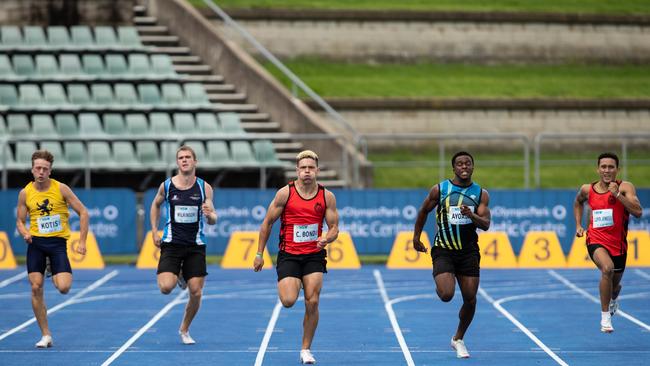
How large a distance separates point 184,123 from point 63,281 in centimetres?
1653

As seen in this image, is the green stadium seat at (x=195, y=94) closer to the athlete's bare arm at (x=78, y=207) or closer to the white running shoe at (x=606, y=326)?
the athlete's bare arm at (x=78, y=207)

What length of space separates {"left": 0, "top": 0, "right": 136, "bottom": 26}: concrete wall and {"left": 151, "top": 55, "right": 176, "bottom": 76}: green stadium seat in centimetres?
339

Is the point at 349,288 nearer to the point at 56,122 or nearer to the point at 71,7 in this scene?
the point at 56,122

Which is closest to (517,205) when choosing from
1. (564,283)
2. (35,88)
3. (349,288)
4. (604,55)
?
(564,283)

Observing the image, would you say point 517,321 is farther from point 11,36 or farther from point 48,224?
point 11,36

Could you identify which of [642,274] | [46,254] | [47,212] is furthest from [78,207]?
[642,274]

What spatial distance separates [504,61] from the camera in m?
38.0

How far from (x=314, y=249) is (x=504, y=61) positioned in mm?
27241

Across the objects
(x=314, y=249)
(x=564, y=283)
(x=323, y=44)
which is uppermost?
(x=323, y=44)

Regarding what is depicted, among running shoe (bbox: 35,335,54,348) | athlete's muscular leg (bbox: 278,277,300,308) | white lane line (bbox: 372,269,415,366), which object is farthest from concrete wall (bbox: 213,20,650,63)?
athlete's muscular leg (bbox: 278,277,300,308)

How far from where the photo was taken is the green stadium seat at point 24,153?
87.5ft

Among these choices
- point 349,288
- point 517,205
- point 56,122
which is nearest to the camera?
point 349,288

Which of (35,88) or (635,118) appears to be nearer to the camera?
(35,88)

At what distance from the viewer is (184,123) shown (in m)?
29.2
